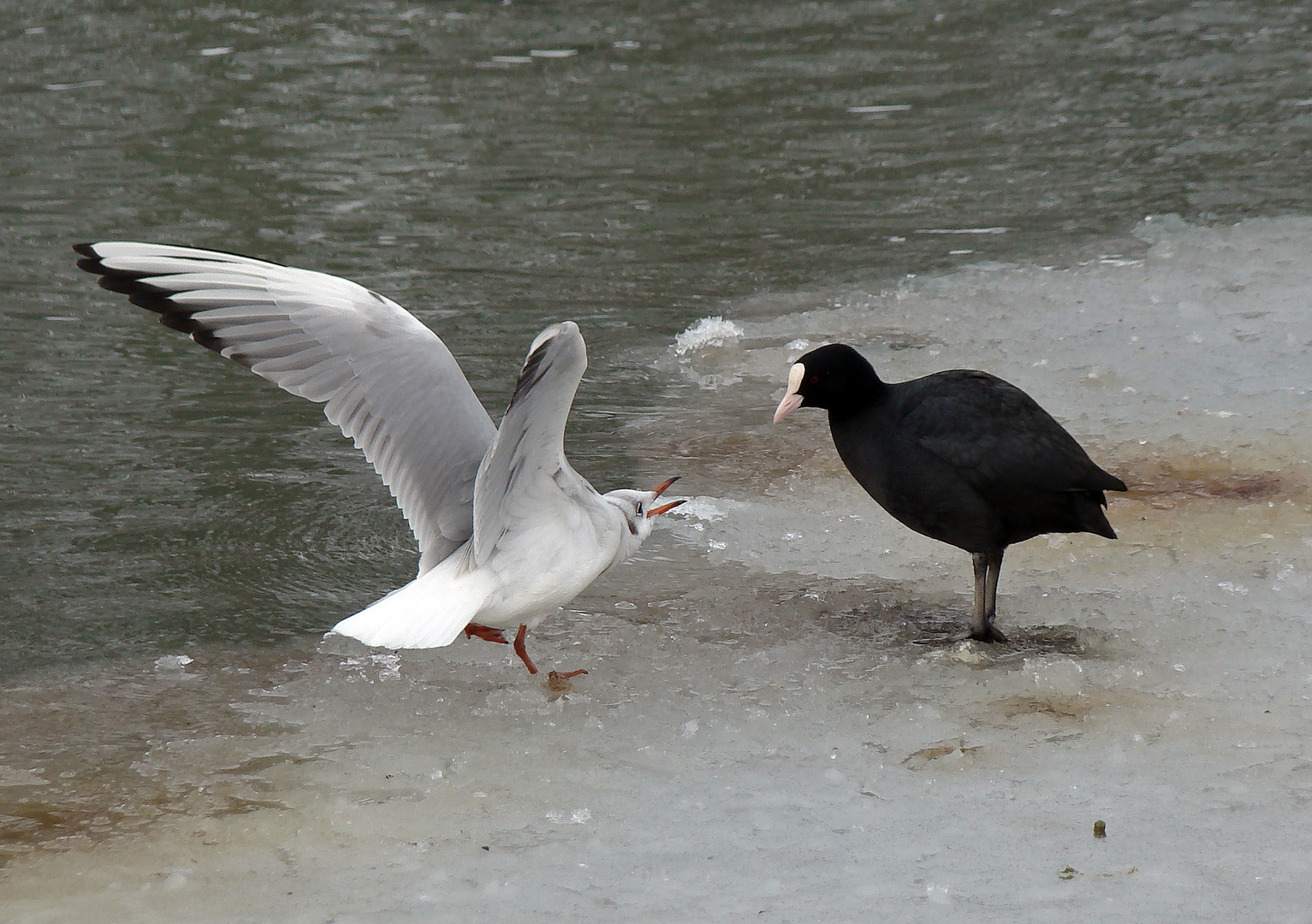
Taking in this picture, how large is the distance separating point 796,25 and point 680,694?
13.3 metres

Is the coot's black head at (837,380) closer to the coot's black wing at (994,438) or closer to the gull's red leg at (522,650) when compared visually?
the coot's black wing at (994,438)

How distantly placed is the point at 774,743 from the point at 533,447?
3.50 ft

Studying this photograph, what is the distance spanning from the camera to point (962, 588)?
5.40 m

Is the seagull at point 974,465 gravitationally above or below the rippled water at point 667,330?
above

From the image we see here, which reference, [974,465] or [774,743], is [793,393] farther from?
[774,743]

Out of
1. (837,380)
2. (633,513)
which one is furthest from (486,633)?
(837,380)

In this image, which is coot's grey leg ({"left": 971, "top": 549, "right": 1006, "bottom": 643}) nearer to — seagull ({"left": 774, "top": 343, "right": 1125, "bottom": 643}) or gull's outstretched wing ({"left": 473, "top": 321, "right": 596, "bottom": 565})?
seagull ({"left": 774, "top": 343, "right": 1125, "bottom": 643})

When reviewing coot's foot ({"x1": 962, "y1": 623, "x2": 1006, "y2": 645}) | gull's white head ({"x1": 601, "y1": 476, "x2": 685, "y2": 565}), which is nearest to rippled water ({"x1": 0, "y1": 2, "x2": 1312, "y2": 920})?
coot's foot ({"x1": 962, "y1": 623, "x2": 1006, "y2": 645})

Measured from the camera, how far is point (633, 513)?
500cm

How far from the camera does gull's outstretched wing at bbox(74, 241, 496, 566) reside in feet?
15.8

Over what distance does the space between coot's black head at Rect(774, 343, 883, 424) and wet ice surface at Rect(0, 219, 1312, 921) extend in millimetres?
723

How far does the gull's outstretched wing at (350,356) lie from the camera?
4.80 metres

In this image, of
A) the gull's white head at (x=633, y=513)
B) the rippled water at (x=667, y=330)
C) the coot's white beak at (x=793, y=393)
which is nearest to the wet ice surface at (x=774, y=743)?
the rippled water at (x=667, y=330)

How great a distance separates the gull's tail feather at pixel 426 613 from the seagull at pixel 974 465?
53.5 inches
